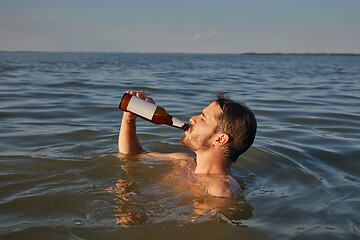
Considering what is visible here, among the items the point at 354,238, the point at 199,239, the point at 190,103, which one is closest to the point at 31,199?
the point at 199,239

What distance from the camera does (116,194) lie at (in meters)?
4.37

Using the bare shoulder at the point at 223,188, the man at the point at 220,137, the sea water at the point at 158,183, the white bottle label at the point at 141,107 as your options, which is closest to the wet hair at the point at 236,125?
the man at the point at 220,137

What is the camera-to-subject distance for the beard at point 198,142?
14.9ft

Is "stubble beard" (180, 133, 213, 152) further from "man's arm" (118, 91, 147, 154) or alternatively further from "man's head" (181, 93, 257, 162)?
"man's arm" (118, 91, 147, 154)

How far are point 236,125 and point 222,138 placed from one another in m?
0.19

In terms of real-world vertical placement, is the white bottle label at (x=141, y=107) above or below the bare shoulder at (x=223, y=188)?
above

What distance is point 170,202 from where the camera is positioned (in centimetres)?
418

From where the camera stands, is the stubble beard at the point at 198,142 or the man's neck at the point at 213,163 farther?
the man's neck at the point at 213,163

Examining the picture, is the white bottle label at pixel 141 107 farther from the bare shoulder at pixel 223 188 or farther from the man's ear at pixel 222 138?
the bare shoulder at pixel 223 188

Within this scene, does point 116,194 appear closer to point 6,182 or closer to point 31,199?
point 31,199

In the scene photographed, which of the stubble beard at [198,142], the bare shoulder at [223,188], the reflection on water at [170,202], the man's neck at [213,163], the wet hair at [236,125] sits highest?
the wet hair at [236,125]

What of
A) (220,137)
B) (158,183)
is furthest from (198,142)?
(158,183)

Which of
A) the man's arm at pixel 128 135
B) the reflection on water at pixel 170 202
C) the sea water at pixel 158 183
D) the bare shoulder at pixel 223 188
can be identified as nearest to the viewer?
the sea water at pixel 158 183

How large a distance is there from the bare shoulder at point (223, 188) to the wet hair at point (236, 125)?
13.1 inches
